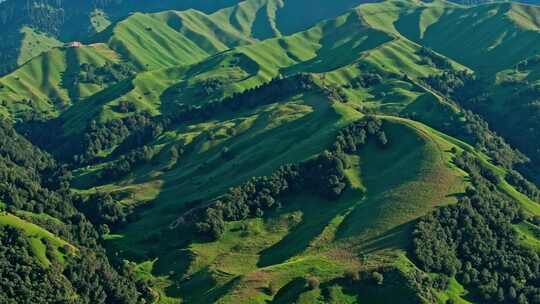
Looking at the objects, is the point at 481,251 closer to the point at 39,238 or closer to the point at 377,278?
the point at 377,278

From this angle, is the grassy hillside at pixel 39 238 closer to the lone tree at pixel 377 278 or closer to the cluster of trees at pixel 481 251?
the lone tree at pixel 377 278

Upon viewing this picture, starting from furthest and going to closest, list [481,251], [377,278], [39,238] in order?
[39,238], [481,251], [377,278]

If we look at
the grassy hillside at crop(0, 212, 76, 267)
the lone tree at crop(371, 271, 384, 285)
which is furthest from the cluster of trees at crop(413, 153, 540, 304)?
the grassy hillside at crop(0, 212, 76, 267)

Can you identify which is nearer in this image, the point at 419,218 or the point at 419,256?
the point at 419,256

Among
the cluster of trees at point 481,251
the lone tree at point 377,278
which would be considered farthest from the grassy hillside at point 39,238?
the cluster of trees at point 481,251

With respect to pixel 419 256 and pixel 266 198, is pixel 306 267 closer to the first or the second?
pixel 419 256

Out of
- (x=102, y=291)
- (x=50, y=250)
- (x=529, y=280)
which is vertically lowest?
(x=529, y=280)

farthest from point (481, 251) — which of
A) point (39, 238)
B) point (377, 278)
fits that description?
point (39, 238)

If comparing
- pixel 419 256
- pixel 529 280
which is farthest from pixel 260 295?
pixel 529 280

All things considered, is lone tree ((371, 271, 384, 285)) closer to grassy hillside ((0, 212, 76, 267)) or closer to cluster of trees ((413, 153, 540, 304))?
cluster of trees ((413, 153, 540, 304))
